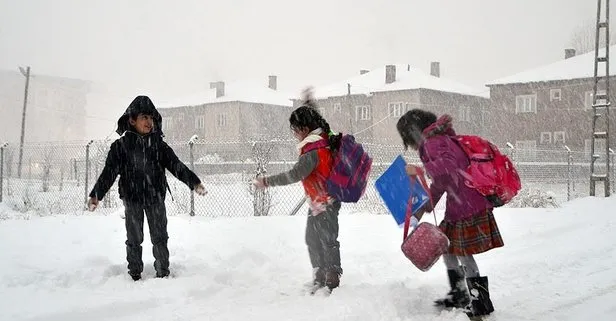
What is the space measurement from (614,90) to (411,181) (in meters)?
39.6

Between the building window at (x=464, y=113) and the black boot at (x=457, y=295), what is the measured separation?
45.3 metres

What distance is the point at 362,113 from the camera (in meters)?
48.4

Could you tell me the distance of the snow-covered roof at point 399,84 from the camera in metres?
45.8

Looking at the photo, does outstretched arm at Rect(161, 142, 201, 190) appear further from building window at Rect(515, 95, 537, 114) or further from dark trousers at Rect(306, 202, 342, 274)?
building window at Rect(515, 95, 537, 114)

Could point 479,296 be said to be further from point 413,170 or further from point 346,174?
point 346,174

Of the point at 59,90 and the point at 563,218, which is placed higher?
the point at 59,90

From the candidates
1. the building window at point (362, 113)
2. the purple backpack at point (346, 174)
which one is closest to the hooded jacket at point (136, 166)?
the purple backpack at point (346, 174)

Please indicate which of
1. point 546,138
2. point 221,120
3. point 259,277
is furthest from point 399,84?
point 259,277

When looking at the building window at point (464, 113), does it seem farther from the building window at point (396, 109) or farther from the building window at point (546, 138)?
the building window at point (546, 138)

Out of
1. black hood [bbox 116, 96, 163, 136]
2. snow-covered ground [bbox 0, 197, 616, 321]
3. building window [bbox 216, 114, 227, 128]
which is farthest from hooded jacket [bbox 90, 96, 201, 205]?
building window [bbox 216, 114, 227, 128]

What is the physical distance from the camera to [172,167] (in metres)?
5.42

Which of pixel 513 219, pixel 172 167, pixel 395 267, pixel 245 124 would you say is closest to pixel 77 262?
pixel 172 167

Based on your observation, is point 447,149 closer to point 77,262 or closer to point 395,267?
point 395,267

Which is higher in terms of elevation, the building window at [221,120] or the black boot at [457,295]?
the building window at [221,120]
